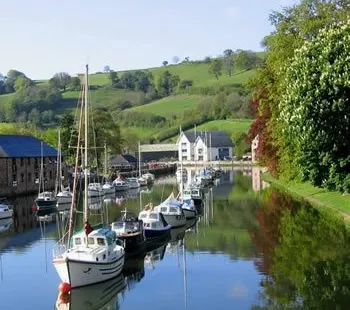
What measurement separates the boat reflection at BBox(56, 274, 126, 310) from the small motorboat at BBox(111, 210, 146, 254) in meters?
6.19

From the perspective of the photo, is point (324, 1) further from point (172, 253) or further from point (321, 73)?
point (172, 253)

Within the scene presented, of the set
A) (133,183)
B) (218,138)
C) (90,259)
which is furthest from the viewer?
(218,138)

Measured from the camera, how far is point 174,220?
5100 cm

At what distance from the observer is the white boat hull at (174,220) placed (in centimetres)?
5059

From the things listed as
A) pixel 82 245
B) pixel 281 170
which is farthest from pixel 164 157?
pixel 82 245

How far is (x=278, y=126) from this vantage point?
65.3m

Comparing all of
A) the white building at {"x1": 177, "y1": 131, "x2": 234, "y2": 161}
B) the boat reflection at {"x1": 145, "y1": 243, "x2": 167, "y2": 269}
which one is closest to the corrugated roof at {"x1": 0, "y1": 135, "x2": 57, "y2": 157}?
the boat reflection at {"x1": 145, "y1": 243, "x2": 167, "y2": 269}

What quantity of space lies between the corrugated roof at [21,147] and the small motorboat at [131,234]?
48410 millimetres

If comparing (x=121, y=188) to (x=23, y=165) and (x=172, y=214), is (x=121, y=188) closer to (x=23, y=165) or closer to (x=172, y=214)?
(x=23, y=165)

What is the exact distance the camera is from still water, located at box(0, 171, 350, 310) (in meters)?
27.8

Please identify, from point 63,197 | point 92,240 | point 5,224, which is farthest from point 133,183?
point 92,240

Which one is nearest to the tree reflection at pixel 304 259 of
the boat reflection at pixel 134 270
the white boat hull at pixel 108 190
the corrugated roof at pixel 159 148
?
the boat reflection at pixel 134 270

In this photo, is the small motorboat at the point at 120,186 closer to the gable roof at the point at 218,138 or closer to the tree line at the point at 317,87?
the tree line at the point at 317,87

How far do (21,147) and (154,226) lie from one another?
51.3m
